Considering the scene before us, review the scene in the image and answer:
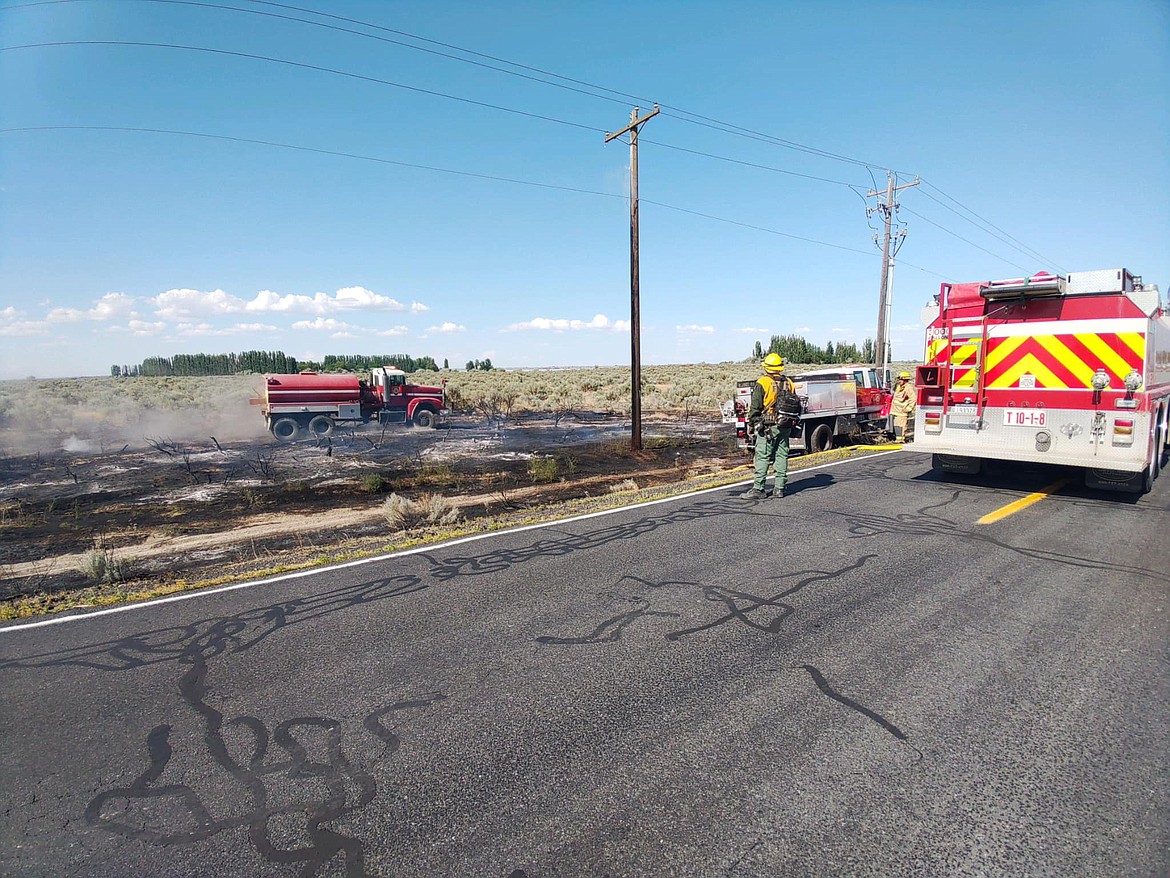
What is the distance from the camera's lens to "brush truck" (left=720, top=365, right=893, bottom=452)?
14.7 meters

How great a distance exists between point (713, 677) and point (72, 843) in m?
3.19

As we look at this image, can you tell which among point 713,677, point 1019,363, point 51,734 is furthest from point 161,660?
point 1019,363

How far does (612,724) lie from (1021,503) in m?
7.85

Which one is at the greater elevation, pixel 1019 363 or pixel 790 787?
pixel 1019 363

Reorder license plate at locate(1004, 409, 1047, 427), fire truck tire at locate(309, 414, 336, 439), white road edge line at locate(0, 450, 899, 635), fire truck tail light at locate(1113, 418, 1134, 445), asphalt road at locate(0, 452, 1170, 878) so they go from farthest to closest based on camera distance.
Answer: fire truck tire at locate(309, 414, 336, 439) < license plate at locate(1004, 409, 1047, 427) < fire truck tail light at locate(1113, 418, 1134, 445) < white road edge line at locate(0, 450, 899, 635) < asphalt road at locate(0, 452, 1170, 878)

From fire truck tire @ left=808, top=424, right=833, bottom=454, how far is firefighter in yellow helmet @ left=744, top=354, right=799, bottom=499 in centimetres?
606

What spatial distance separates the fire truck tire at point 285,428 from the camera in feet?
81.4

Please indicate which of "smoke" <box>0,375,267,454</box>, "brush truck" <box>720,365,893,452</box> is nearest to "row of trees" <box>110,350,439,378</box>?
"smoke" <box>0,375,267,454</box>

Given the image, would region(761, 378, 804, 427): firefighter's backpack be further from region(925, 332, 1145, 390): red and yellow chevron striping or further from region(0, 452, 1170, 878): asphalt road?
region(0, 452, 1170, 878): asphalt road

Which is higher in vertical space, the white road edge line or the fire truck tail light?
the fire truck tail light

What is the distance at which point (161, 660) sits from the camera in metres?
4.33

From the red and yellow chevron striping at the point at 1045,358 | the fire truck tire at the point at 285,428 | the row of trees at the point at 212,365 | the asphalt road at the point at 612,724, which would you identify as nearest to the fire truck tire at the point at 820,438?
the red and yellow chevron striping at the point at 1045,358

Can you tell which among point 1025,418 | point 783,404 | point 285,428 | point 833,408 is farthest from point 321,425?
point 1025,418

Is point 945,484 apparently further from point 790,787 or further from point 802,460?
point 790,787
